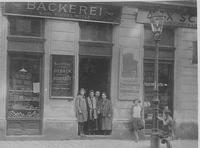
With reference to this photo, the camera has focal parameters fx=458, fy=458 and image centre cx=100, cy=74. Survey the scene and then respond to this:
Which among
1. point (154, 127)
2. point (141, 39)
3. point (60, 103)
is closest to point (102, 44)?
point (141, 39)

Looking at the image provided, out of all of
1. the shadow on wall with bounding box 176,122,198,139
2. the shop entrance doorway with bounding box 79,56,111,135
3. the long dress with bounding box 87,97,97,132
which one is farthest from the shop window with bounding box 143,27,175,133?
the long dress with bounding box 87,97,97,132

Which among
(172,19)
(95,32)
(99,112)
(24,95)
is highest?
(172,19)

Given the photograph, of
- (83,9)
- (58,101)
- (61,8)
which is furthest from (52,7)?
(58,101)

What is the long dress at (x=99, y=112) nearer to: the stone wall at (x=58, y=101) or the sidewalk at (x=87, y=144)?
the sidewalk at (x=87, y=144)

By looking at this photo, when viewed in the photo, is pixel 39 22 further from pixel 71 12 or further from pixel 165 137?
pixel 165 137

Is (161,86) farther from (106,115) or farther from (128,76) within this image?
(106,115)

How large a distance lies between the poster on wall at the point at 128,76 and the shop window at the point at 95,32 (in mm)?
599

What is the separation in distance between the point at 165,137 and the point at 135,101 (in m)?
1.74

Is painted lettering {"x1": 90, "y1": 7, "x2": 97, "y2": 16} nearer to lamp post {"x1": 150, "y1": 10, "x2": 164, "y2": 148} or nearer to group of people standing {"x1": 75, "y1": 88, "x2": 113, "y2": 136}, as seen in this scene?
group of people standing {"x1": 75, "y1": 88, "x2": 113, "y2": 136}

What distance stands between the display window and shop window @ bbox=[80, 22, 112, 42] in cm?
133

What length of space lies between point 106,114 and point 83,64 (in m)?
1.32

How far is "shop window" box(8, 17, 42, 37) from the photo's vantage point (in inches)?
414

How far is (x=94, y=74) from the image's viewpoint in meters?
10.7

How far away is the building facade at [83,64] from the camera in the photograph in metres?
10.5
